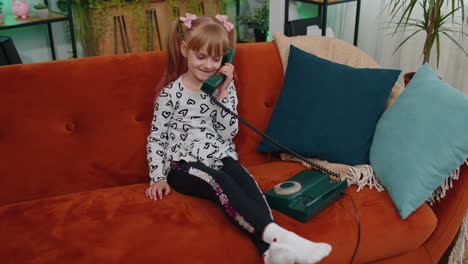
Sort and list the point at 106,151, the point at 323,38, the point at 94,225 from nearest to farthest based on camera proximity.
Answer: the point at 94,225 < the point at 106,151 < the point at 323,38

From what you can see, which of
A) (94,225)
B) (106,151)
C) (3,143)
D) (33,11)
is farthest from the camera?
(33,11)

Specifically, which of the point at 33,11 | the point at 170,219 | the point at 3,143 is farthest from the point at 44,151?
the point at 33,11

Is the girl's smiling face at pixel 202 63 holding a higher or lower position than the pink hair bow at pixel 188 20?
lower

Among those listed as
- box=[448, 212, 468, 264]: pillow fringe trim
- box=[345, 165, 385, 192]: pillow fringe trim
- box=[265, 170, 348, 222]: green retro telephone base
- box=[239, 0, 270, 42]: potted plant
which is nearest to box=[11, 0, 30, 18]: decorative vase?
box=[239, 0, 270, 42]: potted plant

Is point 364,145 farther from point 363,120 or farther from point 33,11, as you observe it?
point 33,11

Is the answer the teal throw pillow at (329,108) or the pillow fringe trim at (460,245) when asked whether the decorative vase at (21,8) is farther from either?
the pillow fringe trim at (460,245)

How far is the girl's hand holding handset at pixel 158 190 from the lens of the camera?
1522mm

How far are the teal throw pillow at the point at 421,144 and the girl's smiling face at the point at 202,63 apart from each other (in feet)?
2.15

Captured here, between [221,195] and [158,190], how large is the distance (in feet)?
0.89

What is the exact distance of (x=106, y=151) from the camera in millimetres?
1654

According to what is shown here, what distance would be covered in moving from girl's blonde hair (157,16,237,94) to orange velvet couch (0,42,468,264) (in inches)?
2.8

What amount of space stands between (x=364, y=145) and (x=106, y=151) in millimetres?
981

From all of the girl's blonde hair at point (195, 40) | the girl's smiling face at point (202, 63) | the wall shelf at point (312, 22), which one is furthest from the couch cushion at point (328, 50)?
the wall shelf at point (312, 22)

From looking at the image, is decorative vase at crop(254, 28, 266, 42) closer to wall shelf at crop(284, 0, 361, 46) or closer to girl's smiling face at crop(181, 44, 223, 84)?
wall shelf at crop(284, 0, 361, 46)
